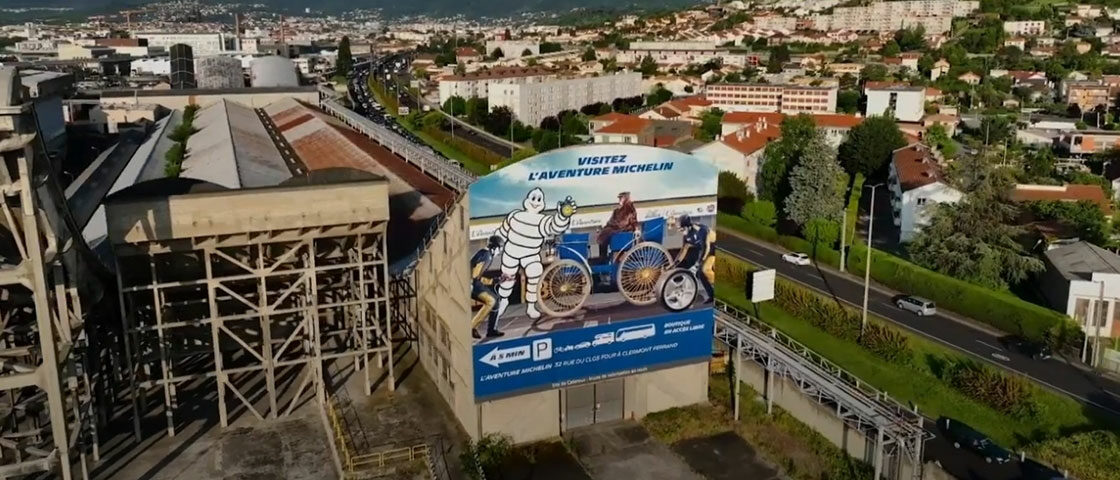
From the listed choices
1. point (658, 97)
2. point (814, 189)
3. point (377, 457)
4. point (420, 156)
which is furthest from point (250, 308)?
point (658, 97)

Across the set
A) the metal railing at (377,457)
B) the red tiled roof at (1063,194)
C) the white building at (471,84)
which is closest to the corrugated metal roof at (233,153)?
the metal railing at (377,457)

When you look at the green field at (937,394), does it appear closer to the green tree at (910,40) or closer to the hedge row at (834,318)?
the hedge row at (834,318)

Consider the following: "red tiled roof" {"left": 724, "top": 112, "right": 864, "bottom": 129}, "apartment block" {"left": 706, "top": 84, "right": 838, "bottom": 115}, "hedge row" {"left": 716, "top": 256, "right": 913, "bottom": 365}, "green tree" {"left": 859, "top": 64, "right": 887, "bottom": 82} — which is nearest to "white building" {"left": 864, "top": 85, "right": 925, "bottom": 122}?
"apartment block" {"left": 706, "top": 84, "right": 838, "bottom": 115}

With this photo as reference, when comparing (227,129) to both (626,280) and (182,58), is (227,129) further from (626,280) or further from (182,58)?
(182,58)

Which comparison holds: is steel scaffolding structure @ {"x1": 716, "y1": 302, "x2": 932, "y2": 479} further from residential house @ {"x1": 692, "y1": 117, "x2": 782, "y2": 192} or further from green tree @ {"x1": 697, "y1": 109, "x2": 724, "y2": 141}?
green tree @ {"x1": 697, "y1": 109, "x2": 724, "y2": 141}

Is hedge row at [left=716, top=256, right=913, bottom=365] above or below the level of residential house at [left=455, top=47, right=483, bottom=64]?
below
